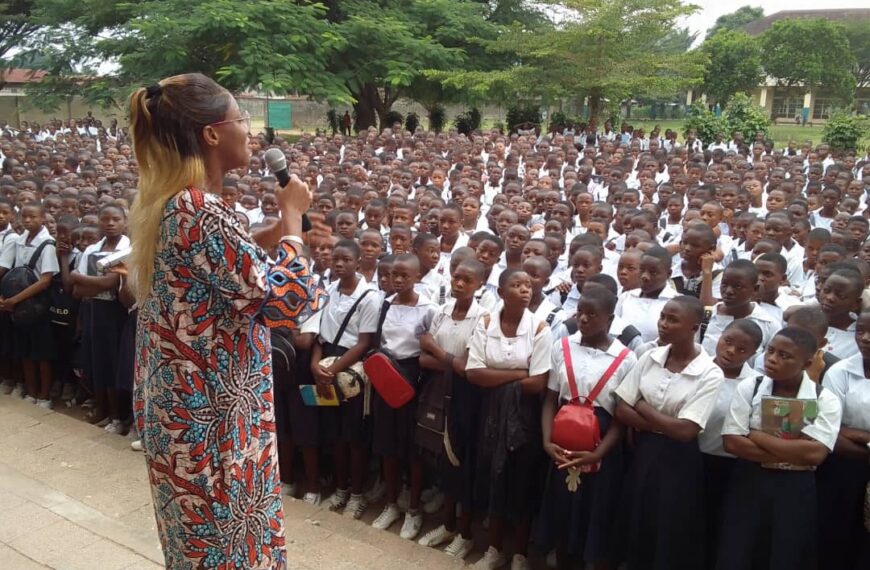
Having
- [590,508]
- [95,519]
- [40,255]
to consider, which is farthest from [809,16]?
[95,519]

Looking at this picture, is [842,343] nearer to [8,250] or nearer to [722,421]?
[722,421]

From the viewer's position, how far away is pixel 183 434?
1.66m

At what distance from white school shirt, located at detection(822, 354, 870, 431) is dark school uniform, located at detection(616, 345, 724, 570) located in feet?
1.59

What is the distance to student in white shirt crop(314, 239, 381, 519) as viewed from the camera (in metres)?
3.75

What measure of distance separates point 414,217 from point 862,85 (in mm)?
45217

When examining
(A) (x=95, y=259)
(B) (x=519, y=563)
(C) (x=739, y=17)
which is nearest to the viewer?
(B) (x=519, y=563)

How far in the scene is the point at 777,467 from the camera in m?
2.60

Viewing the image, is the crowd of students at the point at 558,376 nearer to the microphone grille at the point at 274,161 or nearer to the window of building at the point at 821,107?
the microphone grille at the point at 274,161

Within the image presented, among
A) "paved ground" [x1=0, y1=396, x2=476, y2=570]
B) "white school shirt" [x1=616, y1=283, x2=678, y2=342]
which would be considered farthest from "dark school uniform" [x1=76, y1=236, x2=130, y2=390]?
"white school shirt" [x1=616, y1=283, x2=678, y2=342]

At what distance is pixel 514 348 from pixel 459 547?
41.8 inches

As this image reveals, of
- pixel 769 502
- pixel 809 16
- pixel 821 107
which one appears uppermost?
pixel 809 16

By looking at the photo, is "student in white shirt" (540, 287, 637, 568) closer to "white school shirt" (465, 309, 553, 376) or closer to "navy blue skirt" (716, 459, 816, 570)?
"white school shirt" (465, 309, 553, 376)

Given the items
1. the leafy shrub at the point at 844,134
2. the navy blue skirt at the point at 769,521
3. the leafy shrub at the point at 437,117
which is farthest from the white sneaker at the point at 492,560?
the leafy shrub at the point at 437,117

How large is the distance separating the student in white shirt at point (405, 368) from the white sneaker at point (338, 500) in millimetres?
266
